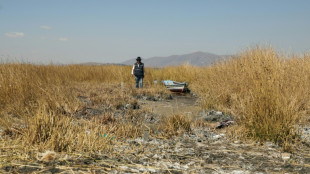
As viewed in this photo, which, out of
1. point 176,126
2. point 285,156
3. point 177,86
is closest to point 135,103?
point 176,126

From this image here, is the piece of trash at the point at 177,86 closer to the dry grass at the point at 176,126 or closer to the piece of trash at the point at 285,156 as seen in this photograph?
the dry grass at the point at 176,126

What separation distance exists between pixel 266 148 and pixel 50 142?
111 inches

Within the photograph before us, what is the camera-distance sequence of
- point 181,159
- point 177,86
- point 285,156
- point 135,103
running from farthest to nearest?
point 177,86 → point 135,103 → point 285,156 → point 181,159

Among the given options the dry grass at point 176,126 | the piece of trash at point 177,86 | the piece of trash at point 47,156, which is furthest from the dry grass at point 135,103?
the piece of trash at point 177,86

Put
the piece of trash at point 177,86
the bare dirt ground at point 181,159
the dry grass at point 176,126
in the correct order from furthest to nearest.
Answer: the piece of trash at point 177,86 < the dry grass at point 176,126 < the bare dirt ground at point 181,159

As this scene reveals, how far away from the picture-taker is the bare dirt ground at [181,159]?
282 centimetres

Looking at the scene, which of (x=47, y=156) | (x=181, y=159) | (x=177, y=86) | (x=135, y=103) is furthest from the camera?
(x=177, y=86)

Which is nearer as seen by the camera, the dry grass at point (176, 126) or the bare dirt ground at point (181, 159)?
the bare dirt ground at point (181, 159)

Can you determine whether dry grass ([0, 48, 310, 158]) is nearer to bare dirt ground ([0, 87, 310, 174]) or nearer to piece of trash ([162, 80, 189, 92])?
bare dirt ground ([0, 87, 310, 174])

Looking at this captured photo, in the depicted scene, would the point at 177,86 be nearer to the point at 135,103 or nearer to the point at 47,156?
the point at 135,103

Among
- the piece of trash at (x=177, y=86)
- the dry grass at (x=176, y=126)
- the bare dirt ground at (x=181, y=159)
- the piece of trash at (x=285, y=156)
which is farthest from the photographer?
the piece of trash at (x=177, y=86)

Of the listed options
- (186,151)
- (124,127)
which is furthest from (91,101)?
(186,151)

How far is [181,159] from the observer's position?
129 inches

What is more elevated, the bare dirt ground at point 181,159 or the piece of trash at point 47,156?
the piece of trash at point 47,156
